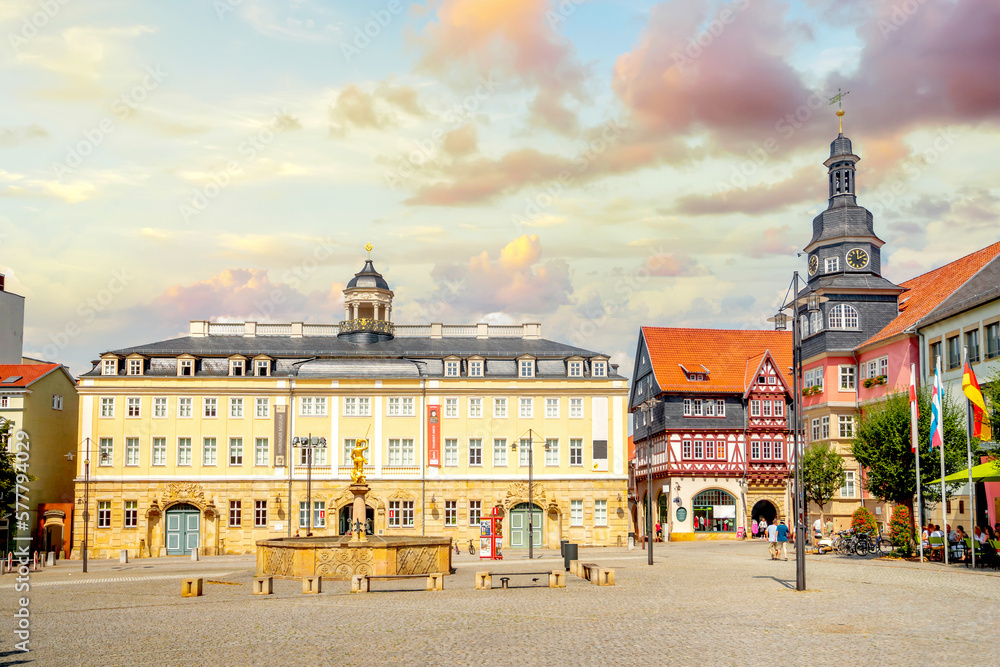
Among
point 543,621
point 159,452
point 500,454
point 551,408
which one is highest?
point 551,408

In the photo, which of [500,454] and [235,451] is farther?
[500,454]

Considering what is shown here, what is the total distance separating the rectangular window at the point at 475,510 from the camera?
63531 mm

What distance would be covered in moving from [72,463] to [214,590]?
132ft

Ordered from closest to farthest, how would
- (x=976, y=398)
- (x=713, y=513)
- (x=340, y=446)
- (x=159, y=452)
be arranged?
(x=976, y=398)
(x=159, y=452)
(x=340, y=446)
(x=713, y=513)

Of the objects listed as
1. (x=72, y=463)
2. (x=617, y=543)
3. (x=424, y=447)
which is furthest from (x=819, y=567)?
(x=72, y=463)

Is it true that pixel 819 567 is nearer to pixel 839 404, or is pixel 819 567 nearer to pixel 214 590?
pixel 214 590

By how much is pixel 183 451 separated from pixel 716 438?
113ft

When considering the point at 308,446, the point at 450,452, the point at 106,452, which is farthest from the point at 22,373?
the point at 450,452

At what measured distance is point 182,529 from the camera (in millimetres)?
62469

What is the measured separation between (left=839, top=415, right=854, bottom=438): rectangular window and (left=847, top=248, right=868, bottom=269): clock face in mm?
10134

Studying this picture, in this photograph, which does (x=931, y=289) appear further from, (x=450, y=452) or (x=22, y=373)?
(x=22, y=373)

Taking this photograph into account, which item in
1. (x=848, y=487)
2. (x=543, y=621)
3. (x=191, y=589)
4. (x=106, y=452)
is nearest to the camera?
(x=543, y=621)

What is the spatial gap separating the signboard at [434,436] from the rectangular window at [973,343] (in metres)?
29.7

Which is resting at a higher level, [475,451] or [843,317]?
[843,317]
